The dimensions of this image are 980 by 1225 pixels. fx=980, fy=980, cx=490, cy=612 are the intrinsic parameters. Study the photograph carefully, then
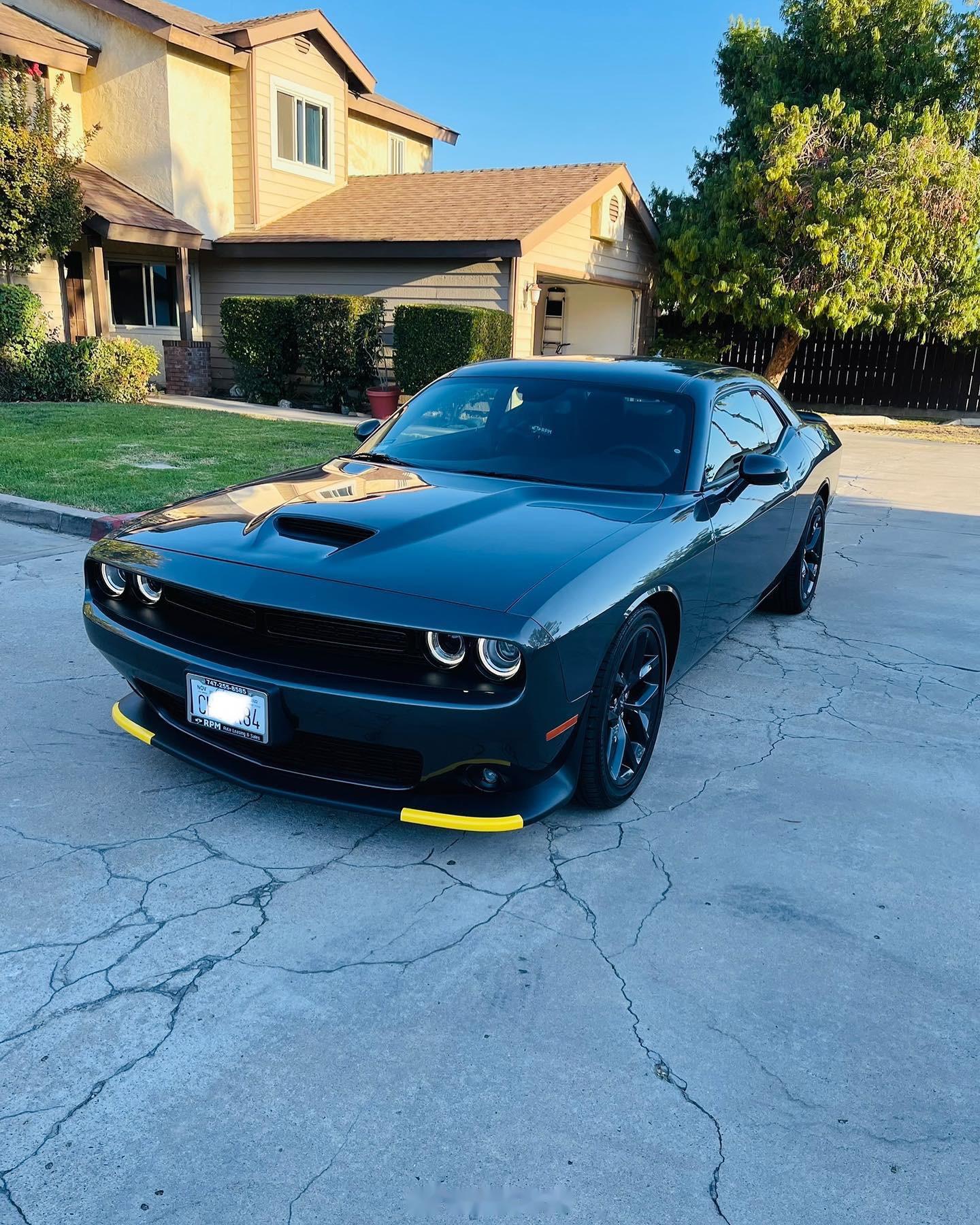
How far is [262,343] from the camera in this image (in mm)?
15906

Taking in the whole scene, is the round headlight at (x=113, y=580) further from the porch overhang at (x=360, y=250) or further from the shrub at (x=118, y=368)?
the porch overhang at (x=360, y=250)

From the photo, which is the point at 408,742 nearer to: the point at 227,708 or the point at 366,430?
the point at 227,708

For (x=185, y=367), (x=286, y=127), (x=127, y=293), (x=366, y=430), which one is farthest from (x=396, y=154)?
(x=366, y=430)

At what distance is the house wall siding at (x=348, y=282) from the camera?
615 inches

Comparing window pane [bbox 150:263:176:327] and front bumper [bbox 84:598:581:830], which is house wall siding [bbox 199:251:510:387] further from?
front bumper [bbox 84:598:581:830]

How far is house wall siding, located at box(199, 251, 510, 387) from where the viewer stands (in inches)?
615

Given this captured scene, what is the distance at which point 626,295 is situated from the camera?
2066 centimetres

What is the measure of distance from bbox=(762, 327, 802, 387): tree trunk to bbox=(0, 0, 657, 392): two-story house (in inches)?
154

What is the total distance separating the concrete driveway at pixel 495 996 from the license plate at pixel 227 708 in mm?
406

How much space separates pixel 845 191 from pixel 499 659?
17.5 m

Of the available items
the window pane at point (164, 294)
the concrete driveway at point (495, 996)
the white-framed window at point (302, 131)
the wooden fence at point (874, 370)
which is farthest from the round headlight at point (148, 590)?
the wooden fence at point (874, 370)

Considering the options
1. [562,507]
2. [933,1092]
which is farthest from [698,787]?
[933,1092]

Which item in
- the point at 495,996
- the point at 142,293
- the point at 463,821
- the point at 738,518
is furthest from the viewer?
the point at 142,293

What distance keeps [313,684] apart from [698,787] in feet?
5.25
